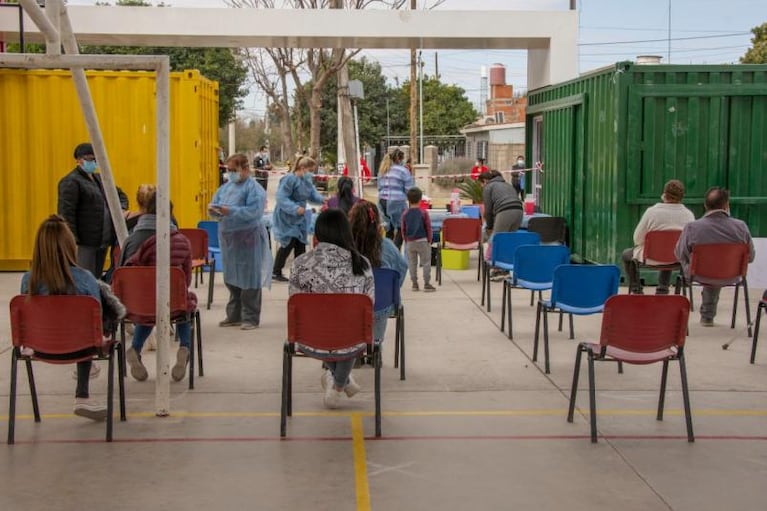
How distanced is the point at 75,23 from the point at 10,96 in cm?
205

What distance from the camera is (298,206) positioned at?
14148 mm

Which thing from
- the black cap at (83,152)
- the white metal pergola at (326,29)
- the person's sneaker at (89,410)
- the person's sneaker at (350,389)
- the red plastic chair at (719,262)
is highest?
the white metal pergola at (326,29)

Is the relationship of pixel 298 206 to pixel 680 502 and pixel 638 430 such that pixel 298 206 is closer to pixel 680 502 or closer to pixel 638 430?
pixel 638 430

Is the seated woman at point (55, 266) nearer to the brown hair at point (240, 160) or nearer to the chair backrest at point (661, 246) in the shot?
the brown hair at point (240, 160)

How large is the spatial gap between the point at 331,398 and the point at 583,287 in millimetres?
2393

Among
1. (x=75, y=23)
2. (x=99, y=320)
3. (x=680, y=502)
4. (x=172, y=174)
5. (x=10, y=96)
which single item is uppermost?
(x=75, y=23)

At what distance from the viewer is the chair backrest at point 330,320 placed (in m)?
6.76

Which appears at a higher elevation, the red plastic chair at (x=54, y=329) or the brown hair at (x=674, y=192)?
the brown hair at (x=674, y=192)

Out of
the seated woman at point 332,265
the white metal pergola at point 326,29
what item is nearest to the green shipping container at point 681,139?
the white metal pergola at point 326,29

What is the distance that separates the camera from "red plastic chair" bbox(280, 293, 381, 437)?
6.77 meters

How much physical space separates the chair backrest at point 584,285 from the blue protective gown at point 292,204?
5935 millimetres

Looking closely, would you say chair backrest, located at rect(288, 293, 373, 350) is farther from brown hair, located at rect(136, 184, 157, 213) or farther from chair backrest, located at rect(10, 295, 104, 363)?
brown hair, located at rect(136, 184, 157, 213)

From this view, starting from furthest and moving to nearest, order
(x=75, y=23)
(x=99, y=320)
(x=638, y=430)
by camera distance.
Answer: (x=75, y=23) < (x=638, y=430) < (x=99, y=320)

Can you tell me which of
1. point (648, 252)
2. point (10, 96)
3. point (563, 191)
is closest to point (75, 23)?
point (10, 96)
